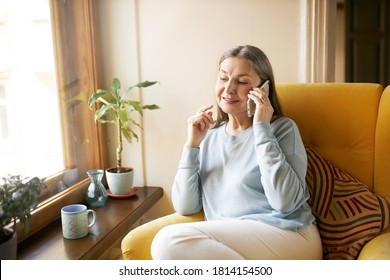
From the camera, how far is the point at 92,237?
150cm

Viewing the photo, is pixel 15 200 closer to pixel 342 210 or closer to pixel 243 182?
pixel 243 182

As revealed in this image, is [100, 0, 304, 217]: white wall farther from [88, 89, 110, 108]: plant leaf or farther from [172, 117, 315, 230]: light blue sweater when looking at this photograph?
[172, 117, 315, 230]: light blue sweater

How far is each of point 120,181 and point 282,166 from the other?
37.9 inches

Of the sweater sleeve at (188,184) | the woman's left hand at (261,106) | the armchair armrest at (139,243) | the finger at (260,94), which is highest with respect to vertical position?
the finger at (260,94)

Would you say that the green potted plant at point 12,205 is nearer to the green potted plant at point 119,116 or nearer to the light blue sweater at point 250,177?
the light blue sweater at point 250,177

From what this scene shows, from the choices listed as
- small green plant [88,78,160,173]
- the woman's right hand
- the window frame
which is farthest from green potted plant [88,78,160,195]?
the woman's right hand

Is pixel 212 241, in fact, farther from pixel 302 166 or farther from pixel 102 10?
pixel 102 10

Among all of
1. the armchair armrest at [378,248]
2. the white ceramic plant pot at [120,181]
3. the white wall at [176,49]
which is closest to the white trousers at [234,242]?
the armchair armrest at [378,248]

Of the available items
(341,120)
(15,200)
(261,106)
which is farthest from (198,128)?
(15,200)

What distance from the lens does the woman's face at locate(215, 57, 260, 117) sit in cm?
134

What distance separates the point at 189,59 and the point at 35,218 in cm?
100

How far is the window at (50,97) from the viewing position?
1.58 m

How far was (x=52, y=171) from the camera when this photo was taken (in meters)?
1.80

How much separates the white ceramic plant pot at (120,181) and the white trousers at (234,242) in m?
0.78
